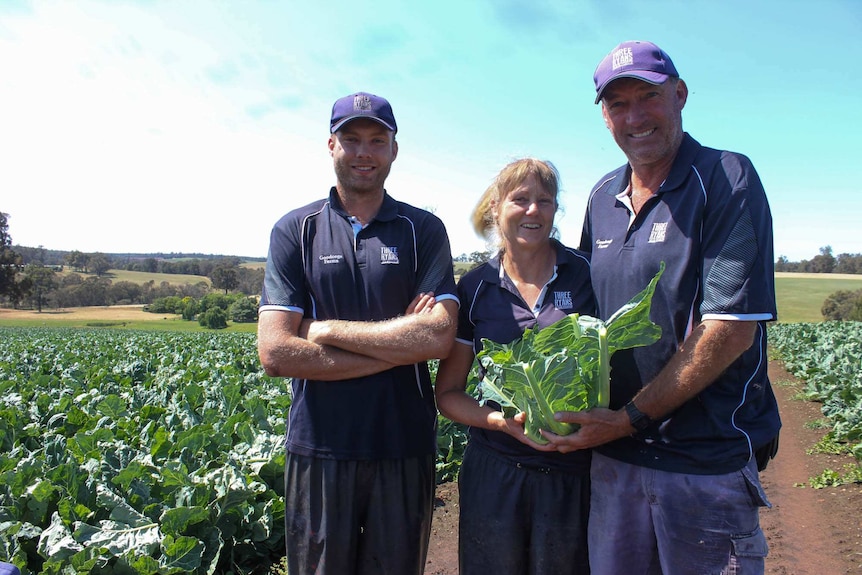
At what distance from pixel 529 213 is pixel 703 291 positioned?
3.17 feet

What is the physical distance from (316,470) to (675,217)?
2.23 metres

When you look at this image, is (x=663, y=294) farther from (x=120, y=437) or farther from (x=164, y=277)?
(x=164, y=277)

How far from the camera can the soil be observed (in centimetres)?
535

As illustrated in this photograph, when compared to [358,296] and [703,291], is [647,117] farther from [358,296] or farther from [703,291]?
[358,296]

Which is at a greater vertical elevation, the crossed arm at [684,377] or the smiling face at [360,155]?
the smiling face at [360,155]

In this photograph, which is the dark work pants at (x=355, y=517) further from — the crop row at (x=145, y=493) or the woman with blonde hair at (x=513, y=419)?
the crop row at (x=145, y=493)

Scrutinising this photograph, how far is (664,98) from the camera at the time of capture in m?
2.71

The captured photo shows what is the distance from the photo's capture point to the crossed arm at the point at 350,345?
9.79 feet

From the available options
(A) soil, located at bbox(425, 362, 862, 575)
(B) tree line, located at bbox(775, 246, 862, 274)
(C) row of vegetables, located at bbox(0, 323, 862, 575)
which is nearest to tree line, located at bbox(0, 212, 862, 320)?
(B) tree line, located at bbox(775, 246, 862, 274)

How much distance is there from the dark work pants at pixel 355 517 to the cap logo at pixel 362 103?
1941 millimetres

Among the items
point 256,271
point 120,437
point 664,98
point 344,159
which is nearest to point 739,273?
point 664,98

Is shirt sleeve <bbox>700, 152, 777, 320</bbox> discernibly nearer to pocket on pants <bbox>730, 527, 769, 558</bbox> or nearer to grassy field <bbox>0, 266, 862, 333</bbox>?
pocket on pants <bbox>730, 527, 769, 558</bbox>

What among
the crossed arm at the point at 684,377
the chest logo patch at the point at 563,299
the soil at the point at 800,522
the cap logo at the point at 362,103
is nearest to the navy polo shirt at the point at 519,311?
the chest logo patch at the point at 563,299

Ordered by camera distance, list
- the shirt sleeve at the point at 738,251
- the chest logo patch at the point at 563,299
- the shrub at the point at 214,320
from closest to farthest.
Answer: the shirt sleeve at the point at 738,251, the chest logo patch at the point at 563,299, the shrub at the point at 214,320
